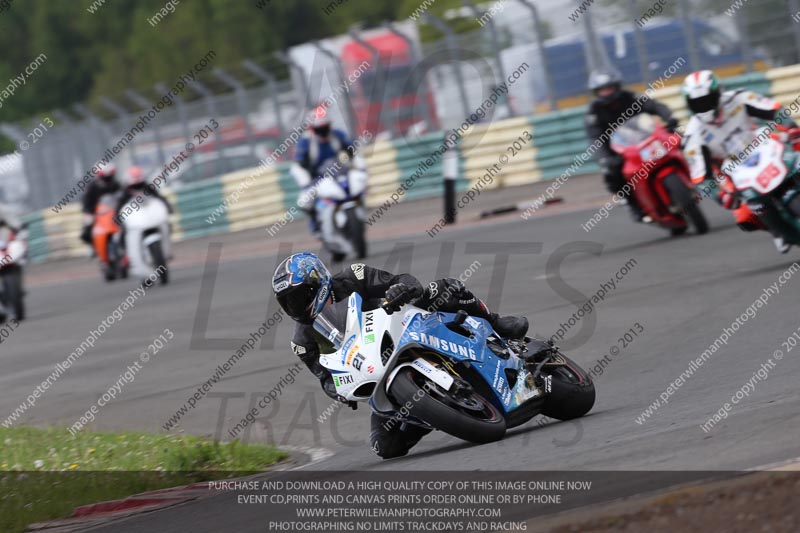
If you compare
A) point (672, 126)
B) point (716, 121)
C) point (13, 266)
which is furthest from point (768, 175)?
point (13, 266)

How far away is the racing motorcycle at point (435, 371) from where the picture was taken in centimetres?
694

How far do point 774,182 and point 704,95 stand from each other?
157 cm

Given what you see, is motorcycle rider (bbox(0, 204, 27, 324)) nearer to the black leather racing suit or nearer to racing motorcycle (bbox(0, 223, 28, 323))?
racing motorcycle (bbox(0, 223, 28, 323))

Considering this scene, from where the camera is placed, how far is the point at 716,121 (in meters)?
12.1

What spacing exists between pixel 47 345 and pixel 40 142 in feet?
53.1

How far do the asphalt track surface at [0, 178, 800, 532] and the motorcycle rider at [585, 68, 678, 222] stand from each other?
69cm

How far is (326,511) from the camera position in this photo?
6.18m

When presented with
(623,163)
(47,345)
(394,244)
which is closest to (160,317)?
(47,345)

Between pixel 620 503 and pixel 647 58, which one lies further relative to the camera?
pixel 647 58

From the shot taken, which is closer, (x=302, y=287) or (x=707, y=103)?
(x=302, y=287)

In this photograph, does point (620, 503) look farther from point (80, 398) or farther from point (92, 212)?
point (92, 212)

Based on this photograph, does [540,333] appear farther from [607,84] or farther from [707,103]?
[607,84]

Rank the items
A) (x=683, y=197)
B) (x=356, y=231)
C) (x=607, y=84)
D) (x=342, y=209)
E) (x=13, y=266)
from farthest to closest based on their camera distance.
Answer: (x=13, y=266)
(x=342, y=209)
(x=356, y=231)
(x=607, y=84)
(x=683, y=197)

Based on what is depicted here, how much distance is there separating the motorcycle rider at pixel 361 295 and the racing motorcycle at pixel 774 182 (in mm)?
3938
